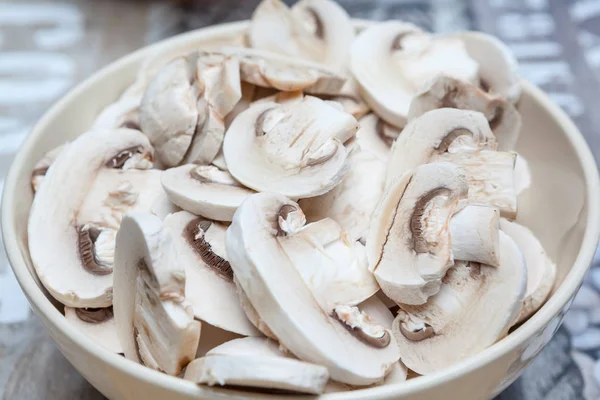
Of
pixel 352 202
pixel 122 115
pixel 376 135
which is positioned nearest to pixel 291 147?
pixel 352 202

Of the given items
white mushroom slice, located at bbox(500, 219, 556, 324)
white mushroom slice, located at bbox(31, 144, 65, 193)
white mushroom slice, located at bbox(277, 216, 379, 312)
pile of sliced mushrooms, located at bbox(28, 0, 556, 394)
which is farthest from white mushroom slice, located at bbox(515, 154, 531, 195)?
white mushroom slice, located at bbox(31, 144, 65, 193)

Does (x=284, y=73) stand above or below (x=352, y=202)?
above

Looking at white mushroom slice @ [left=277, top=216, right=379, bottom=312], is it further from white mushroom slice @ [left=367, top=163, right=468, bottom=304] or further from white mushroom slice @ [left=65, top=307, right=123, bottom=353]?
white mushroom slice @ [left=65, top=307, right=123, bottom=353]

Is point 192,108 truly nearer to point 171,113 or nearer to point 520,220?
point 171,113

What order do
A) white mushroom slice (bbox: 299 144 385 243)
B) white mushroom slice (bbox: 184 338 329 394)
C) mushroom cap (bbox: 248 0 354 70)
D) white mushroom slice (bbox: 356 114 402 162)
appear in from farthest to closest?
mushroom cap (bbox: 248 0 354 70) < white mushroom slice (bbox: 356 114 402 162) < white mushroom slice (bbox: 299 144 385 243) < white mushroom slice (bbox: 184 338 329 394)

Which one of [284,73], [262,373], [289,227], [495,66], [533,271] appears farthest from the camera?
[495,66]

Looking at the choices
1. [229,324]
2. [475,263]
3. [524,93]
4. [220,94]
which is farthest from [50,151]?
[524,93]

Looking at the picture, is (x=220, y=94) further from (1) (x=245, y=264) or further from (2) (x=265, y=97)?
(1) (x=245, y=264)
